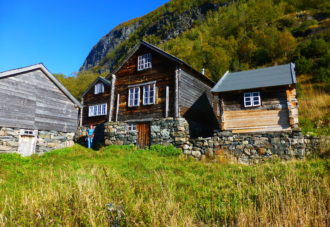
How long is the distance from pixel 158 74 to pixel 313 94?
15.8 m

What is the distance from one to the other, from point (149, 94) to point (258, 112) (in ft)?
27.4

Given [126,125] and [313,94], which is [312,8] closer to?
[313,94]

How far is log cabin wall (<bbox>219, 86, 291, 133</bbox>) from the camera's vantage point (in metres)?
13.0

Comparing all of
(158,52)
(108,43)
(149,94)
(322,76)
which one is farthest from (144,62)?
(108,43)

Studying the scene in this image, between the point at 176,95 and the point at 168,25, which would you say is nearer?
the point at 176,95

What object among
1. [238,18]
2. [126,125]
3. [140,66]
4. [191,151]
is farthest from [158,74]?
[238,18]

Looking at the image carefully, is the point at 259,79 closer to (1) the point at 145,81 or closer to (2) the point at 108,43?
(1) the point at 145,81

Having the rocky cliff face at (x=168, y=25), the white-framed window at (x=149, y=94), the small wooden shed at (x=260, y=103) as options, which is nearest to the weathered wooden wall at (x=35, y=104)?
the white-framed window at (x=149, y=94)

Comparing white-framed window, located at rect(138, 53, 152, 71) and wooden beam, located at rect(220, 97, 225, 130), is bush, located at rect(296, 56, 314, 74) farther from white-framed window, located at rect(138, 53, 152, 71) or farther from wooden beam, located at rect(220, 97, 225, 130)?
white-framed window, located at rect(138, 53, 152, 71)

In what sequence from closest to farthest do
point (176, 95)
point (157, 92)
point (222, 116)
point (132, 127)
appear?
point (222, 116) < point (176, 95) < point (157, 92) < point (132, 127)

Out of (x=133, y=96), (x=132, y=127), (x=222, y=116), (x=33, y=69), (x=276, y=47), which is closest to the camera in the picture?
(x=222, y=116)

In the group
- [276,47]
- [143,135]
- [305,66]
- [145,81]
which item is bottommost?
[143,135]

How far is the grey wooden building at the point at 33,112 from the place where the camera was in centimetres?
1653

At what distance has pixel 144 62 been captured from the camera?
18844 millimetres
